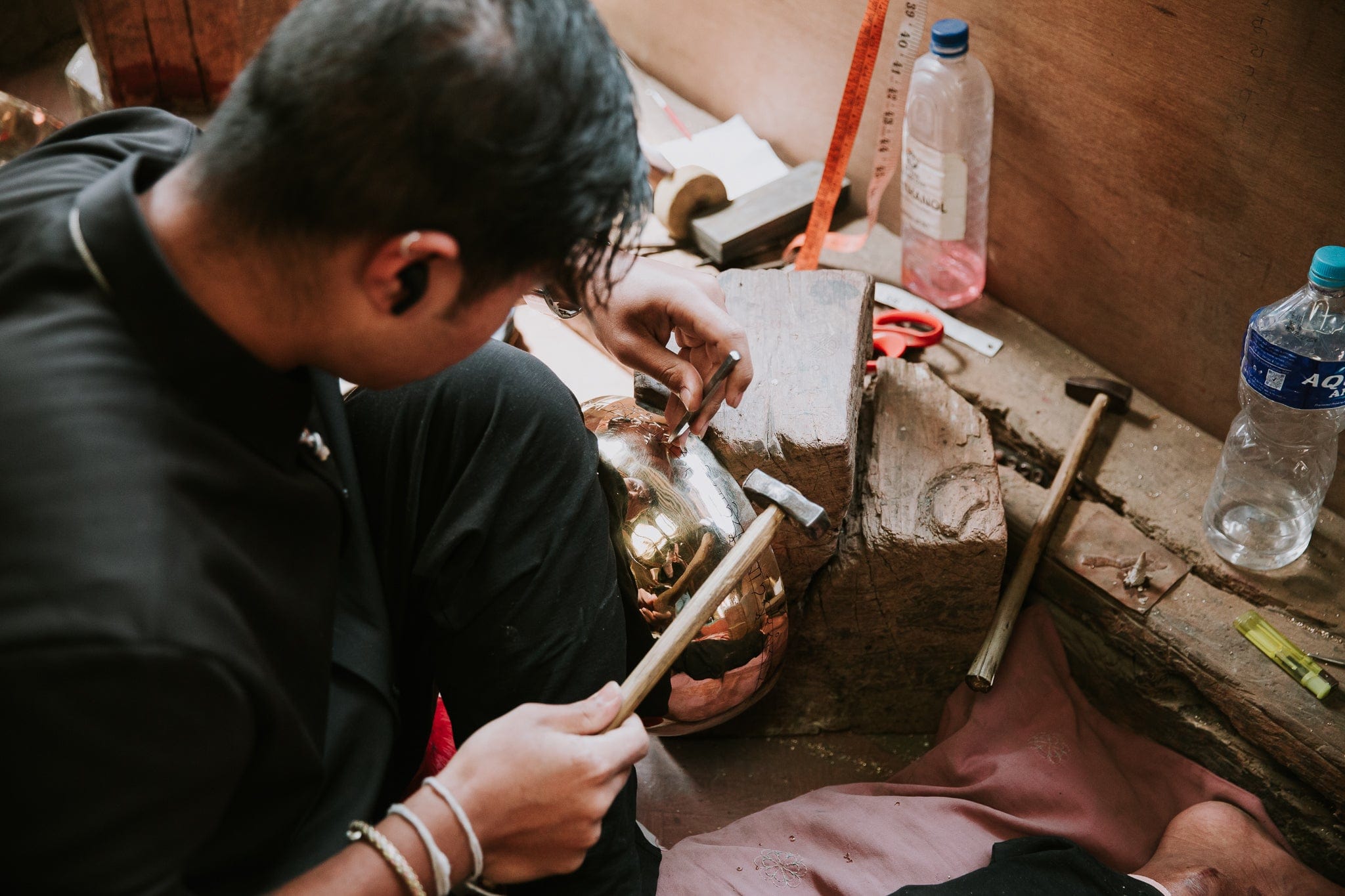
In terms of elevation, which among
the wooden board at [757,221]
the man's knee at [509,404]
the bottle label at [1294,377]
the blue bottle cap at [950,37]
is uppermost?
the blue bottle cap at [950,37]

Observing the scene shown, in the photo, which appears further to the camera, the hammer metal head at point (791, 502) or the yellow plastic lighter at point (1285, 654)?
the yellow plastic lighter at point (1285, 654)

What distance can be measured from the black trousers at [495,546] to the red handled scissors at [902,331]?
109 cm

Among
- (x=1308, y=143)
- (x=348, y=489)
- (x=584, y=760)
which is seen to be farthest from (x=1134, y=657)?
(x=348, y=489)

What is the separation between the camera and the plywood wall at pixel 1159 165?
1.74 meters

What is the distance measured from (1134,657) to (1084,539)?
0.23 m

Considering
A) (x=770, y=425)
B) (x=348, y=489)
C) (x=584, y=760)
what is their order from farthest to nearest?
(x=770, y=425), (x=348, y=489), (x=584, y=760)

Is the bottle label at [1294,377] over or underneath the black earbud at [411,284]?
underneath

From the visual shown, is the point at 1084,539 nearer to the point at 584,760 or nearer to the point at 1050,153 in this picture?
the point at 1050,153

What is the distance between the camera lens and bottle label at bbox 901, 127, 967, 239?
2.25 meters

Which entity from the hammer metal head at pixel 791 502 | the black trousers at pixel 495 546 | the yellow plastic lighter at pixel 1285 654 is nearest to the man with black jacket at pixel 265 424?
the black trousers at pixel 495 546

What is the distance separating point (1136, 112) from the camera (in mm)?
1965

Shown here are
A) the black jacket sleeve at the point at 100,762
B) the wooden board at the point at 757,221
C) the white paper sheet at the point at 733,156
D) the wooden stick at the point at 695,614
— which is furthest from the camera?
the white paper sheet at the point at 733,156

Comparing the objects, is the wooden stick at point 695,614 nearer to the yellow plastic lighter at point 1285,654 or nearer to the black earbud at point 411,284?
the black earbud at point 411,284

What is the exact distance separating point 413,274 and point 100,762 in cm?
47
